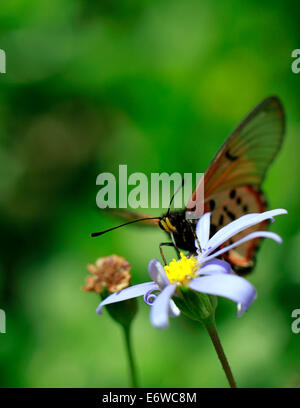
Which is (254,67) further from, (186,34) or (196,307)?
(196,307)

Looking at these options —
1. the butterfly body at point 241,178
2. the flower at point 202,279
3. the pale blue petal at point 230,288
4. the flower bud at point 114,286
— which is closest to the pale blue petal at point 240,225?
the flower at point 202,279

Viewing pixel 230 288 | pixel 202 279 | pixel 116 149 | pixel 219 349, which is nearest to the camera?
pixel 230 288

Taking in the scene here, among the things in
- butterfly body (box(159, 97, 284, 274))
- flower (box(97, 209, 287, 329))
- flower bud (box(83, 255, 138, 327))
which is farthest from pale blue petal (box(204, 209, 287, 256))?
flower bud (box(83, 255, 138, 327))

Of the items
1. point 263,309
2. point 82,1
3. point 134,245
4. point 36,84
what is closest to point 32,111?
point 36,84

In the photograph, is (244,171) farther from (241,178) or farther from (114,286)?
(114,286)

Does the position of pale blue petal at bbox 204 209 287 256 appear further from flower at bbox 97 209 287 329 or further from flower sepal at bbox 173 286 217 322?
flower sepal at bbox 173 286 217 322

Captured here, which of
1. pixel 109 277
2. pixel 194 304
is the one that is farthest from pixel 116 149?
pixel 194 304
